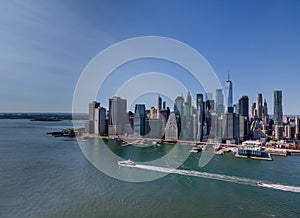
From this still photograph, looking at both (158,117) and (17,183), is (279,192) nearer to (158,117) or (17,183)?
(17,183)

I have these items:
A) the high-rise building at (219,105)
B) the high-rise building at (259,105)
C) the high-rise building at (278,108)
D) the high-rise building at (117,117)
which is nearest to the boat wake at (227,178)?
the high-rise building at (117,117)

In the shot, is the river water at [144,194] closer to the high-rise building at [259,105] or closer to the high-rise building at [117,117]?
the high-rise building at [117,117]

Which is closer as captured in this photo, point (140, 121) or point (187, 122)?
point (140, 121)

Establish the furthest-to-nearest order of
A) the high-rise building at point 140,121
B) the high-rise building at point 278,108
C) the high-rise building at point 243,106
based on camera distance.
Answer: the high-rise building at point 278,108 < the high-rise building at point 243,106 < the high-rise building at point 140,121

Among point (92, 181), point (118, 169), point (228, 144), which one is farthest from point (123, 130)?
point (92, 181)

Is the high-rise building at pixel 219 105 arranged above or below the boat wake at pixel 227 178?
above

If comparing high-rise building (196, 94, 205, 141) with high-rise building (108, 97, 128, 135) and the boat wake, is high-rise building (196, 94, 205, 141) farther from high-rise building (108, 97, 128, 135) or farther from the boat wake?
the boat wake

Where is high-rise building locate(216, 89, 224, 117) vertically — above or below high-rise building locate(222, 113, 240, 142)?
above

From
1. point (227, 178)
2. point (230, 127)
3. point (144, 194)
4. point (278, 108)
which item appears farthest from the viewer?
point (278, 108)

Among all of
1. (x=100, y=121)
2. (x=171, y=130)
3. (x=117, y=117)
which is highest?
(x=117, y=117)

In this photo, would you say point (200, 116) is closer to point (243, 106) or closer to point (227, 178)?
point (243, 106)

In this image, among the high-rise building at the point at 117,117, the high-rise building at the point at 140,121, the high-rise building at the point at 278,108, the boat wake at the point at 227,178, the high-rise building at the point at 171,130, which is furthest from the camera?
the high-rise building at the point at 278,108

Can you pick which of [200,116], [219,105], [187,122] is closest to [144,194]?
[200,116]

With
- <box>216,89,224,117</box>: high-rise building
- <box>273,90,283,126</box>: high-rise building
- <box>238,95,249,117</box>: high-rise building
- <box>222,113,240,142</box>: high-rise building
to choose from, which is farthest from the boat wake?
<box>273,90,283,126</box>: high-rise building
